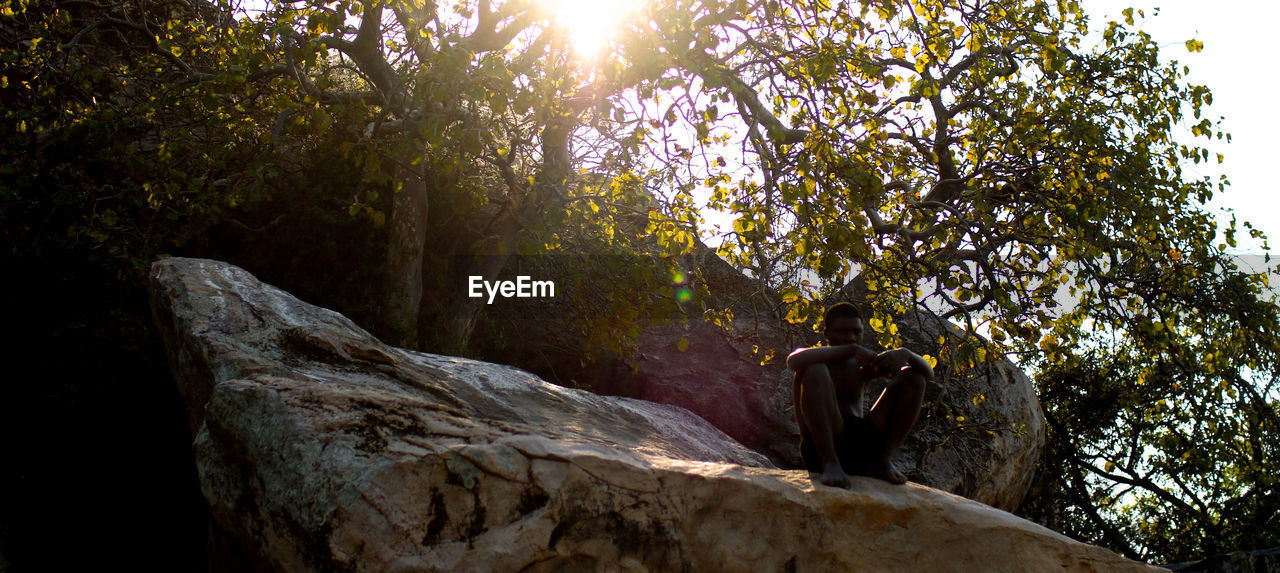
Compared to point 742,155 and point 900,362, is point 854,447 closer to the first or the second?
point 900,362

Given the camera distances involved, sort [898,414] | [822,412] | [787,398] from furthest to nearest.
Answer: [787,398]
[898,414]
[822,412]

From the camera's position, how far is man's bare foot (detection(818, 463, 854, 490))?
4762 millimetres

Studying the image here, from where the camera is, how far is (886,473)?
200 inches

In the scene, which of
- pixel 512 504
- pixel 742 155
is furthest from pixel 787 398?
pixel 512 504

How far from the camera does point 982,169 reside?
930 cm

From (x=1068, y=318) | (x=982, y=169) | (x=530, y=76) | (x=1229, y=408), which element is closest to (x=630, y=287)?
(x=530, y=76)

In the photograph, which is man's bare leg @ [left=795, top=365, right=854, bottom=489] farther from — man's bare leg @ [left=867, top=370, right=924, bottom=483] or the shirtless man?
man's bare leg @ [left=867, top=370, right=924, bottom=483]

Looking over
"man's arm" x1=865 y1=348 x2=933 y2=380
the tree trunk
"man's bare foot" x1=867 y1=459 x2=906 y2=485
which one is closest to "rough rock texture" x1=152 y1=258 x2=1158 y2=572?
A: "man's bare foot" x1=867 y1=459 x2=906 y2=485

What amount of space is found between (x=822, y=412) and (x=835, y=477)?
43 cm

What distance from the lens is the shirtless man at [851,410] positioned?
505 cm

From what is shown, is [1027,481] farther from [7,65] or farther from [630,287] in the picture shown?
[7,65]

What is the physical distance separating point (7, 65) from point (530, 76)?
256 inches

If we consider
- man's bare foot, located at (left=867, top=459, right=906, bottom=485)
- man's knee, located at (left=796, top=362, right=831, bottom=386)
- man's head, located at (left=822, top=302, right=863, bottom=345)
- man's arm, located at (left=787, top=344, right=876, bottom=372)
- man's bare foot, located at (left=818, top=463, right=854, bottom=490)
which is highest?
man's head, located at (left=822, top=302, right=863, bottom=345)

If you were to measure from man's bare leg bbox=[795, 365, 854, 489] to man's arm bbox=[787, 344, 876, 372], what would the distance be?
0.15 ft
